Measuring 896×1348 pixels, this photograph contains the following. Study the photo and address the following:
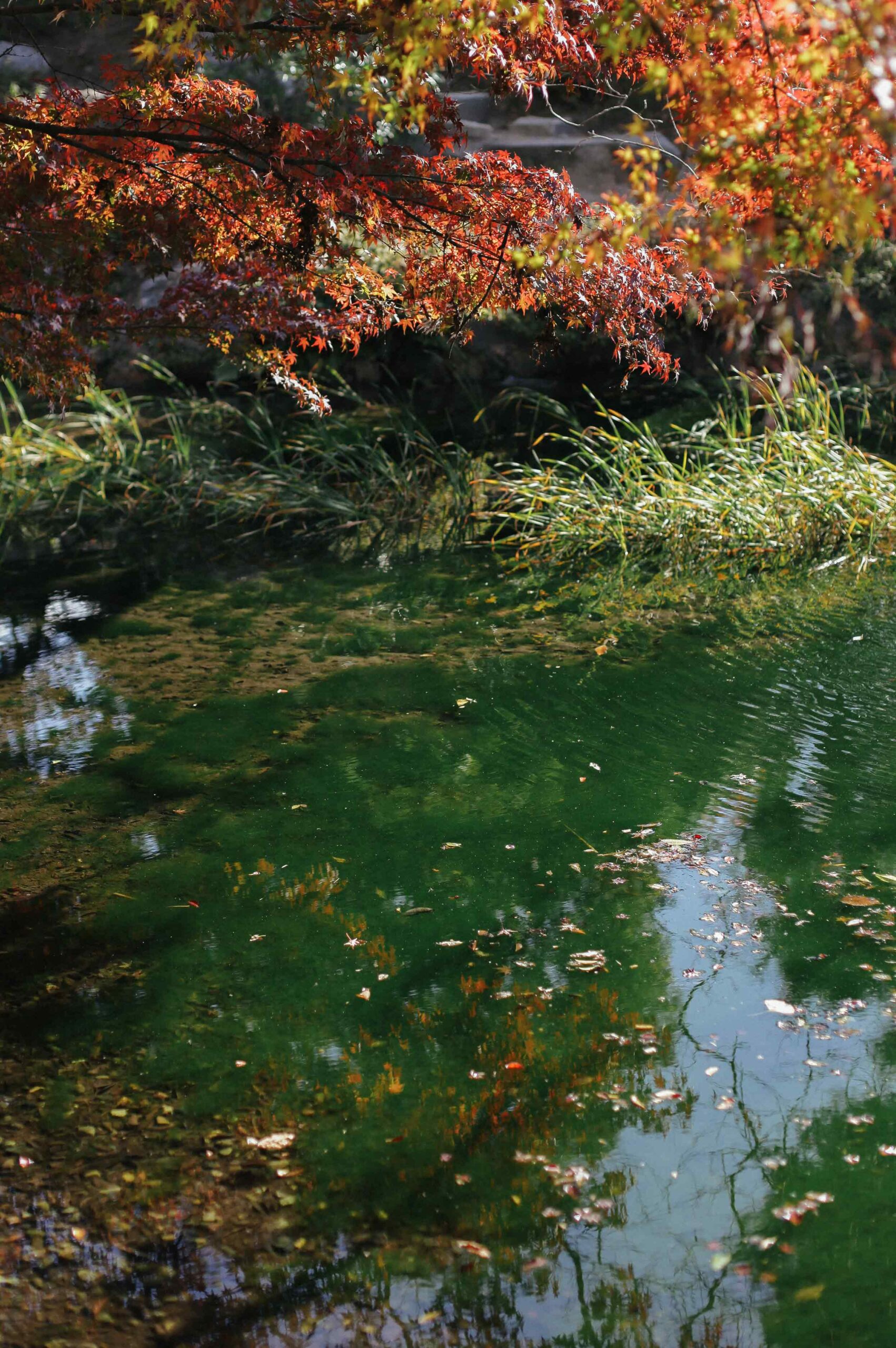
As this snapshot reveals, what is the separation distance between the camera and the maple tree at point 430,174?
2.03 m

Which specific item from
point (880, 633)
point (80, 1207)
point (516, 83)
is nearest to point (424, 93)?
point (516, 83)

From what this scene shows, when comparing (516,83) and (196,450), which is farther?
(196,450)

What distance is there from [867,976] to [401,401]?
25.8 feet

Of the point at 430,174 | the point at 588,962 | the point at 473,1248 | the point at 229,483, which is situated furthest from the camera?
the point at 229,483

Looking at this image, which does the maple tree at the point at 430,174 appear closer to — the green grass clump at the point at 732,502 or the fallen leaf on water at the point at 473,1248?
the fallen leaf on water at the point at 473,1248

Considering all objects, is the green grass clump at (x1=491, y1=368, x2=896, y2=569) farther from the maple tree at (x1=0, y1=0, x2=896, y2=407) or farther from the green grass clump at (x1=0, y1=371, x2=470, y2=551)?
the maple tree at (x1=0, y1=0, x2=896, y2=407)

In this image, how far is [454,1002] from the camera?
8.80 ft

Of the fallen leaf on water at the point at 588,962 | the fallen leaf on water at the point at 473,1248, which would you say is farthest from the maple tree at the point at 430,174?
the fallen leaf on water at the point at 473,1248

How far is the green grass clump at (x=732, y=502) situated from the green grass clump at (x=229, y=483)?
98cm

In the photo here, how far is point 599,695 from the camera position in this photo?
454 centimetres

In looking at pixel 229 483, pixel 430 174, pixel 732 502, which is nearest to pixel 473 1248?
pixel 430 174

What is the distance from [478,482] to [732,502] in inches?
80.1

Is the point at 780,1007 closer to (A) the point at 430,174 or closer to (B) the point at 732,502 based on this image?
(A) the point at 430,174

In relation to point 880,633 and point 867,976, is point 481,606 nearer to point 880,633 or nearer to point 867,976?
point 880,633
